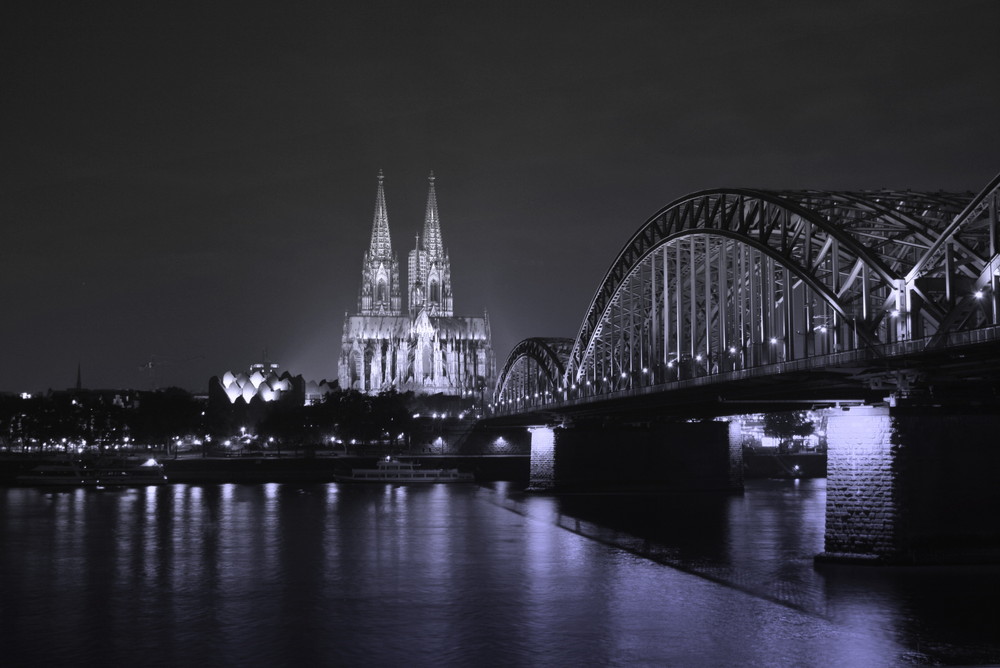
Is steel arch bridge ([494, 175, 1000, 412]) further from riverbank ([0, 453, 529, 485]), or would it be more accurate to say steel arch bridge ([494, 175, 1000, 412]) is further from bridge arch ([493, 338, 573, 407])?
riverbank ([0, 453, 529, 485])

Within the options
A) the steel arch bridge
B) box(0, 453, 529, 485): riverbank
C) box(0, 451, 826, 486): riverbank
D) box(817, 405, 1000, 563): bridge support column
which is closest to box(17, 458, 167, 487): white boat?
box(0, 451, 826, 486): riverbank

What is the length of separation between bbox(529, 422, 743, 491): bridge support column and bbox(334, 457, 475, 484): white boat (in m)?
29.8

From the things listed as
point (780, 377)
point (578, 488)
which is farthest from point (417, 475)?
point (780, 377)

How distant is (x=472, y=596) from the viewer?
46844 mm

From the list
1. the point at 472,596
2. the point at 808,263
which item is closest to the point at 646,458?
the point at 808,263

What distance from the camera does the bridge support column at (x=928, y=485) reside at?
45906 mm

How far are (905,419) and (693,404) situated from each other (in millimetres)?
31905

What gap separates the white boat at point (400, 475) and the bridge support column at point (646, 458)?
29820mm

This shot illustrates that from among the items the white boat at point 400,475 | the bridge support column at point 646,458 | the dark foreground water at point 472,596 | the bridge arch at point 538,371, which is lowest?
the dark foreground water at point 472,596

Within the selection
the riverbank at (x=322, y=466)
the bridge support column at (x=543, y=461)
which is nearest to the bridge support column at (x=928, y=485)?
the bridge support column at (x=543, y=461)

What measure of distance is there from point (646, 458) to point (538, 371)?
38.0m

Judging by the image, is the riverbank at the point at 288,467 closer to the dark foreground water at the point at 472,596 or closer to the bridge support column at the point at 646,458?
the bridge support column at the point at 646,458

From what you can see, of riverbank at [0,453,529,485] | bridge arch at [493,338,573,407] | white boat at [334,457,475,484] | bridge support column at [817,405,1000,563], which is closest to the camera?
bridge support column at [817,405,1000,563]

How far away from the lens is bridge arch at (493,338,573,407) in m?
129
